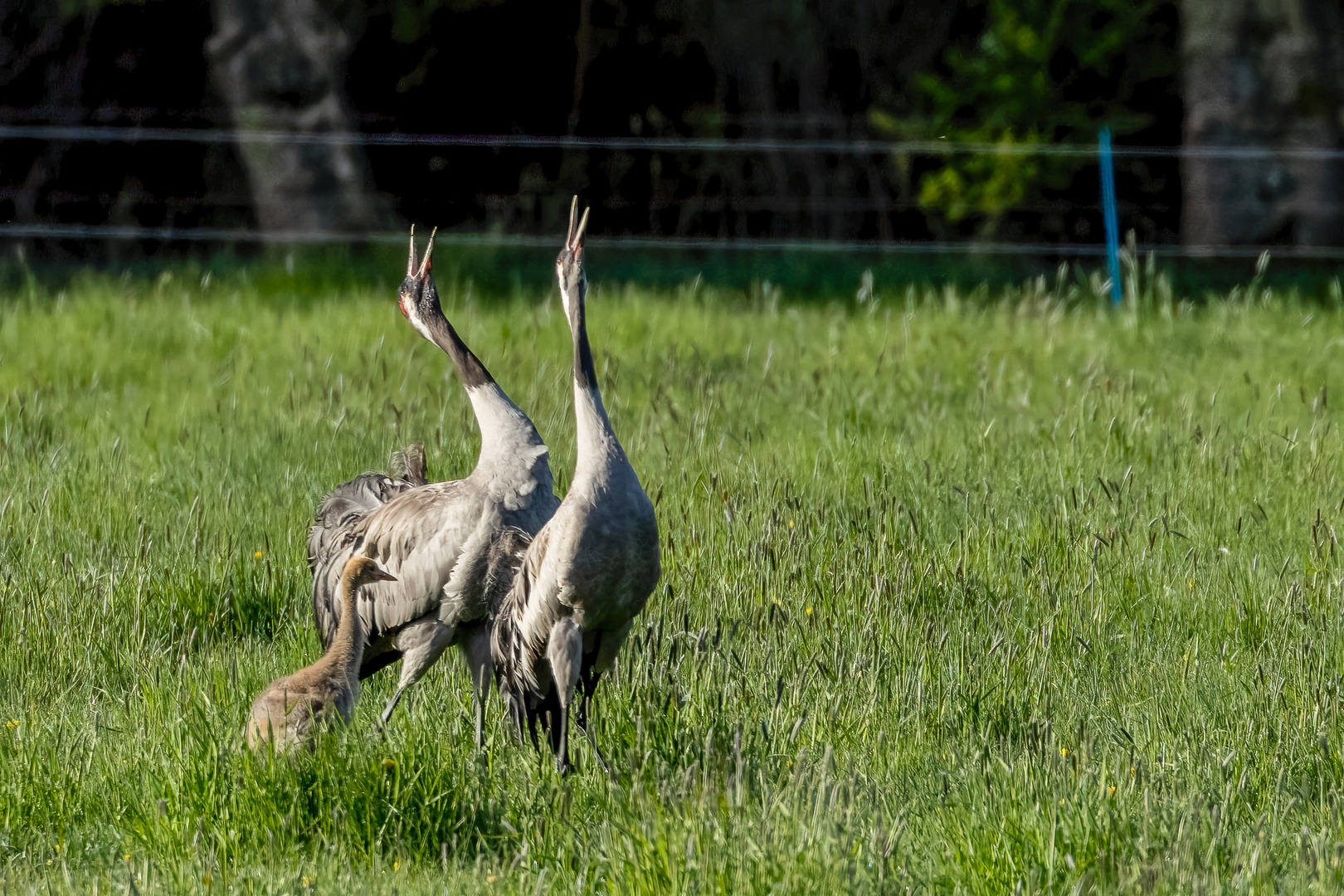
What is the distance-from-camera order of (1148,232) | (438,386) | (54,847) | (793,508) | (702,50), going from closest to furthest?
1. (54,847)
2. (793,508)
3. (438,386)
4. (1148,232)
5. (702,50)

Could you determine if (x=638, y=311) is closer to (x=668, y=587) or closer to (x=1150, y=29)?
(x=668, y=587)

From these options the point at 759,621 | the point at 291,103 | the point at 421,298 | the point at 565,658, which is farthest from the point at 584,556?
the point at 291,103

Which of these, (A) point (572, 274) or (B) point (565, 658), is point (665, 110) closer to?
(A) point (572, 274)

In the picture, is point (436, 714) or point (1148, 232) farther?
point (1148, 232)

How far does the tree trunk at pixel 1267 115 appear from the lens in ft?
47.2

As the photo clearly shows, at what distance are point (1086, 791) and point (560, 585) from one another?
4.45 feet

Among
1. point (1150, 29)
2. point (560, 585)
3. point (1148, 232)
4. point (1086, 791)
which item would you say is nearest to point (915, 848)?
point (1086, 791)

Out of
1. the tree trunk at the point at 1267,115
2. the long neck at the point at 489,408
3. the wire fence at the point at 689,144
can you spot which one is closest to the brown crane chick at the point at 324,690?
the long neck at the point at 489,408

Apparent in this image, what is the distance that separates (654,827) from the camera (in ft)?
10.8

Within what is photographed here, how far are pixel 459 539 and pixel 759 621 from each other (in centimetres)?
136

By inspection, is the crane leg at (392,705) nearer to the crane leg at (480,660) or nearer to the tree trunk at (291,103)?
the crane leg at (480,660)

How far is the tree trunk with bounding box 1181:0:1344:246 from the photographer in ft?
47.2

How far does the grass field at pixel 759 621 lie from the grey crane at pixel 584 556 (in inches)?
12.3

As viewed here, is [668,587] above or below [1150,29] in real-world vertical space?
below
